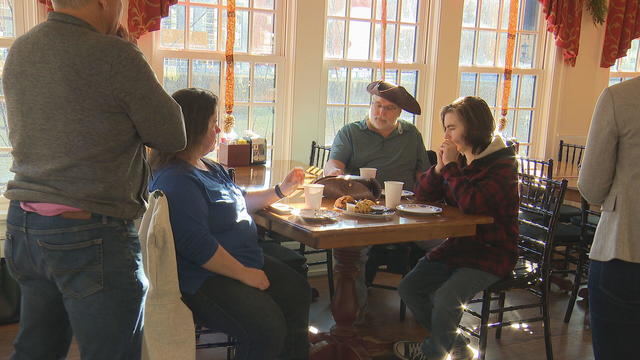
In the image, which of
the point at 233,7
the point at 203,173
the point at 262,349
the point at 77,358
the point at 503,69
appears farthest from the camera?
the point at 503,69

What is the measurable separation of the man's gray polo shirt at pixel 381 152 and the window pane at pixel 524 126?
6.82ft

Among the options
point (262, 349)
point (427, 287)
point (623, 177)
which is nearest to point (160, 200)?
point (262, 349)

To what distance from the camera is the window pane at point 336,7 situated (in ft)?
13.7

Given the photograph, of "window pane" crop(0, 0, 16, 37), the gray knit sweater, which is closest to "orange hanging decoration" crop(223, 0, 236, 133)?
"window pane" crop(0, 0, 16, 37)

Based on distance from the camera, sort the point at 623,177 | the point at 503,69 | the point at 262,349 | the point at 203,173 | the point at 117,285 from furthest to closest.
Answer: the point at 503,69 < the point at 203,173 < the point at 262,349 < the point at 623,177 < the point at 117,285

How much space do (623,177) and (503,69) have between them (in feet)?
10.8

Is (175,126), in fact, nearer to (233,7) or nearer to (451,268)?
(451,268)

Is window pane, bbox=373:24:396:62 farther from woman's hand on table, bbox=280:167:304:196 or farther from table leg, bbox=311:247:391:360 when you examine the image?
woman's hand on table, bbox=280:167:304:196

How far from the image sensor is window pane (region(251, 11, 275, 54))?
3.96 m

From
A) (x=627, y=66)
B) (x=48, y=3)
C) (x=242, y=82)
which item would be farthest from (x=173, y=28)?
(x=627, y=66)

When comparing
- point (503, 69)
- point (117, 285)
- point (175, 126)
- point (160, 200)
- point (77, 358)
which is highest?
point (503, 69)

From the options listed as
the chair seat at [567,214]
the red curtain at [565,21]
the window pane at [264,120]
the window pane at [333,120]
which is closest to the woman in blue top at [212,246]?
the window pane at [264,120]

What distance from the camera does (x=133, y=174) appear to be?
156 cm

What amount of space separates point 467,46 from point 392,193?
2.72 m
